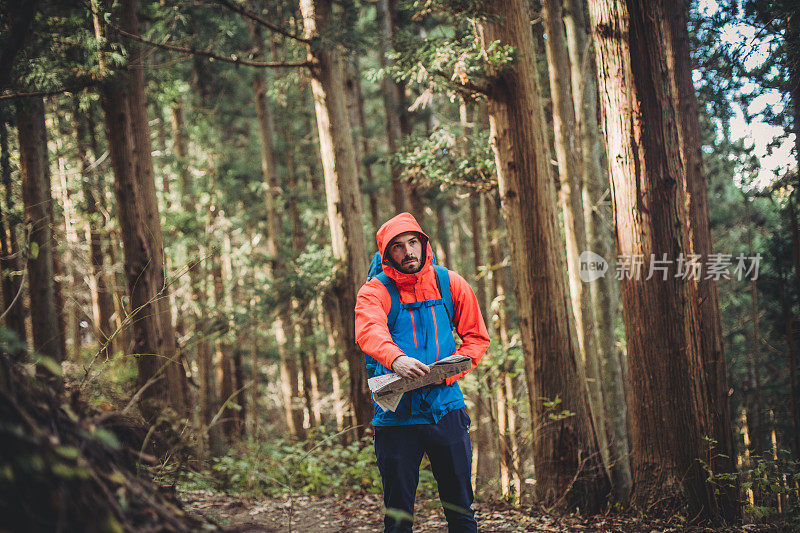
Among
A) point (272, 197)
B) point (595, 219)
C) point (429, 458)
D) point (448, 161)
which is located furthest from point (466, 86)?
point (272, 197)

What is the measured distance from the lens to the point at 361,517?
20.1 feet

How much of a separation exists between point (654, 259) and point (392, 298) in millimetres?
3264

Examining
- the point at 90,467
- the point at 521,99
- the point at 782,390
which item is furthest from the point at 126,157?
the point at 782,390

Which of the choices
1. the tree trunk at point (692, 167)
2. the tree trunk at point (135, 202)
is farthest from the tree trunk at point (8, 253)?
the tree trunk at point (692, 167)

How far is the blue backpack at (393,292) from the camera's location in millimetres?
3562

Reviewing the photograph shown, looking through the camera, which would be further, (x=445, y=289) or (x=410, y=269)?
(x=445, y=289)

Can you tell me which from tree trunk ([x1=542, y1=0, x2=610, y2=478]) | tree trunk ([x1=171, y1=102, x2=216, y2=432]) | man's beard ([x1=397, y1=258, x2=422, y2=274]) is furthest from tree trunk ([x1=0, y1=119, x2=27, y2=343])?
tree trunk ([x1=542, y1=0, x2=610, y2=478])

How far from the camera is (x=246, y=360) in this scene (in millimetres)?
23094

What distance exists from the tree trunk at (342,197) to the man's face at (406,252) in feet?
17.1

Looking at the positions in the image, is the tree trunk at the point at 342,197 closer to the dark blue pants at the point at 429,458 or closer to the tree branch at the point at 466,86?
the tree branch at the point at 466,86

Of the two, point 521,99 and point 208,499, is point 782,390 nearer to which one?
point 521,99

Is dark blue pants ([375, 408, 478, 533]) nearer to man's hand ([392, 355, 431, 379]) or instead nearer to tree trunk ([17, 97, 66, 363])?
man's hand ([392, 355, 431, 379])

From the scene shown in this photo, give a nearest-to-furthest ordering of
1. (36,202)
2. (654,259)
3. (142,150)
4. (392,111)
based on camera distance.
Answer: (654,259), (142,150), (36,202), (392,111)

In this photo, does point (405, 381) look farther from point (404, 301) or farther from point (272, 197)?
point (272, 197)
